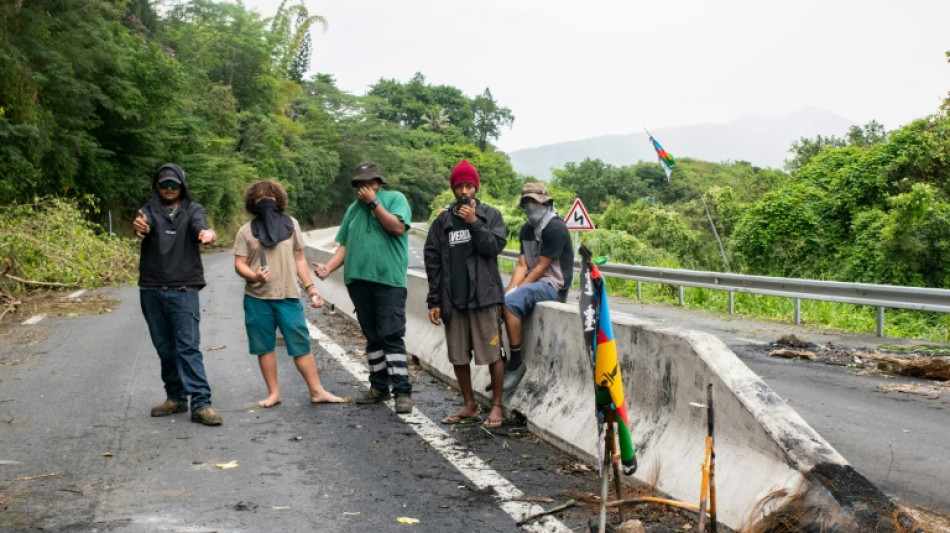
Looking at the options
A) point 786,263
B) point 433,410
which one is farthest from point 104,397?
point 786,263

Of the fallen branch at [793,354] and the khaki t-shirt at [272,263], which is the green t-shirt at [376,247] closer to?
the khaki t-shirt at [272,263]

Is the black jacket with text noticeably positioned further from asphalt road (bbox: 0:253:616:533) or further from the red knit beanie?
asphalt road (bbox: 0:253:616:533)

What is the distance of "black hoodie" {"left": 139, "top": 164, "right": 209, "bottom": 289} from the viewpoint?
7.64 m

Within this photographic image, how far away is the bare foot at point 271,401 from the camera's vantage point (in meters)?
8.07

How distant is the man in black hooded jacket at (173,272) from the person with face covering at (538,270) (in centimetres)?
233

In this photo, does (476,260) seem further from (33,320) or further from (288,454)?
(33,320)

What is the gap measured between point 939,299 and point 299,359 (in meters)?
9.19

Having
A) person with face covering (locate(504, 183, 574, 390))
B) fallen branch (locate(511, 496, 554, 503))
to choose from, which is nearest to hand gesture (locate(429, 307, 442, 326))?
person with face covering (locate(504, 183, 574, 390))

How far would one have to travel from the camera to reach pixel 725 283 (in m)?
18.8

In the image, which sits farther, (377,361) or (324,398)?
(377,361)

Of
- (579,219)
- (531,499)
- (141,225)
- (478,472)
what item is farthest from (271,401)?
(579,219)

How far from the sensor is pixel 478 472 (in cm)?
584

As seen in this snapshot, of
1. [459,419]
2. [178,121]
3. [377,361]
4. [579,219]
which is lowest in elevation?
[459,419]

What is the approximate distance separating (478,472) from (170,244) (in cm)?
327
